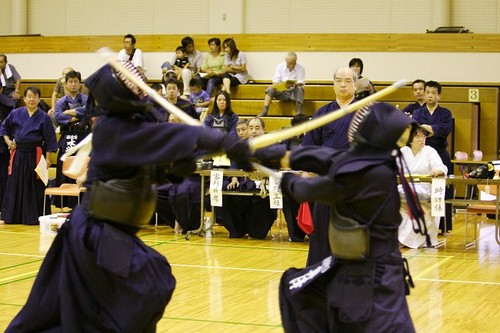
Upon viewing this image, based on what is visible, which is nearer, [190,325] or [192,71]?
[190,325]

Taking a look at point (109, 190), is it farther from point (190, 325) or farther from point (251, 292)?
point (251, 292)

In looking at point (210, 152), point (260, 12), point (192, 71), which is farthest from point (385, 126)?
point (260, 12)

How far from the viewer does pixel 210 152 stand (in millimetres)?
4727

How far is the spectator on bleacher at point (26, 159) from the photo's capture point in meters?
12.7

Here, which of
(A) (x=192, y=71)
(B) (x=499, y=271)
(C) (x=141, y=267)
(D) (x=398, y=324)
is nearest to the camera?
(D) (x=398, y=324)

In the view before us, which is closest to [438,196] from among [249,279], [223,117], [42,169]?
[249,279]

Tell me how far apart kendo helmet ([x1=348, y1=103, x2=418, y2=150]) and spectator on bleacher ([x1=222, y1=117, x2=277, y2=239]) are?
676 cm

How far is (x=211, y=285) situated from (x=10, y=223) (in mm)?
5908

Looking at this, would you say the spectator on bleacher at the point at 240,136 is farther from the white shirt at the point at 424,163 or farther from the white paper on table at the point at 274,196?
the white shirt at the point at 424,163

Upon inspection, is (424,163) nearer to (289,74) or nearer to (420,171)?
(420,171)

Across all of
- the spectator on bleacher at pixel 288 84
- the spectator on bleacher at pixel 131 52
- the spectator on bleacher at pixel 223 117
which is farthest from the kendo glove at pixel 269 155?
the spectator on bleacher at pixel 131 52

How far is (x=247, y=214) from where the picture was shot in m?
11.5

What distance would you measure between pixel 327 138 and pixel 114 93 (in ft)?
7.78

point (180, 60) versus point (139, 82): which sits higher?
point (180, 60)
